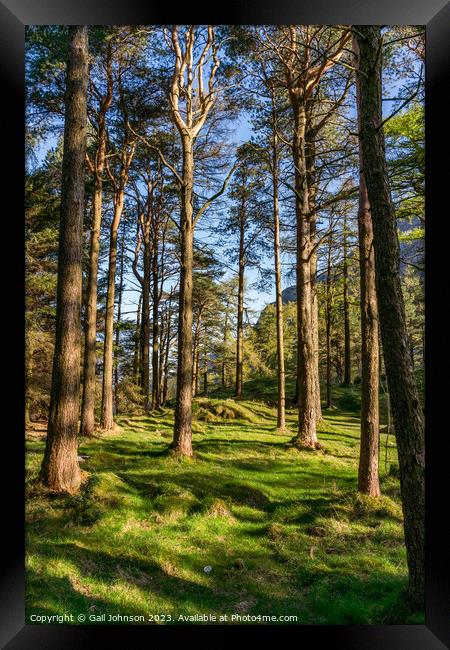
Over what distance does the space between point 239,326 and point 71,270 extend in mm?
8620

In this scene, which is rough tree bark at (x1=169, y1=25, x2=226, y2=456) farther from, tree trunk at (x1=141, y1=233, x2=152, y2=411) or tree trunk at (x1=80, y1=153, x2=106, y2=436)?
tree trunk at (x1=141, y1=233, x2=152, y2=411)

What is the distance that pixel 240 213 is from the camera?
10.1 metres

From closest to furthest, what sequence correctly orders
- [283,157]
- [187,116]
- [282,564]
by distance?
1. [282,564]
2. [187,116]
3. [283,157]

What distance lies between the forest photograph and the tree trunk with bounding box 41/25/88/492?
29 mm

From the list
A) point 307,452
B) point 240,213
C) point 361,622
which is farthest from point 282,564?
point 240,213

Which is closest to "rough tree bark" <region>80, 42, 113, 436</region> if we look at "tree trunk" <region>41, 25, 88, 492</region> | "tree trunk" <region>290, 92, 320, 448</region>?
"tree trunk" <region>41, 25, 88, 492</region>

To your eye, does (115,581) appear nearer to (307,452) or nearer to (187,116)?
(307,452)

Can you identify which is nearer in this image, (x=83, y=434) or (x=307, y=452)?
(x=307, y=452)

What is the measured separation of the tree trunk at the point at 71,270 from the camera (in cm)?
470
